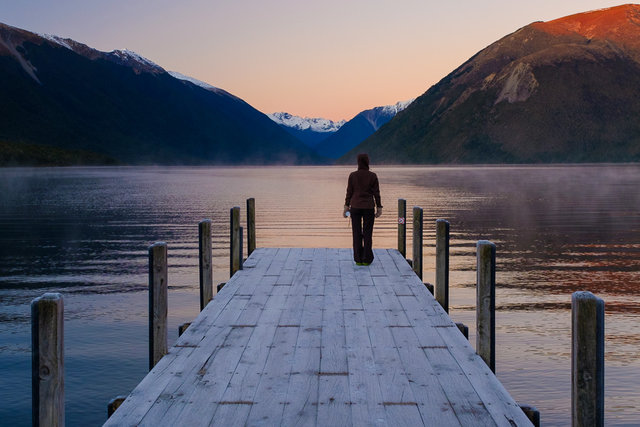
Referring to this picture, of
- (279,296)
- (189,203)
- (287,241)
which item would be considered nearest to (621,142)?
(189,203)

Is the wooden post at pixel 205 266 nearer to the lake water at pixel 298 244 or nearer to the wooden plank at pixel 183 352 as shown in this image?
the wooden plank at pixel 183 352

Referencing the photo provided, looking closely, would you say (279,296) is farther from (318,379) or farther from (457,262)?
(457,262)

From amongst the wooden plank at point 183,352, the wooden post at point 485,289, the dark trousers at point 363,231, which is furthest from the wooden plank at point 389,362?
the dark trousers at point 363,231

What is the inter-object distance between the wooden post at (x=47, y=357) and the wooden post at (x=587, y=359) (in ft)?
12.4

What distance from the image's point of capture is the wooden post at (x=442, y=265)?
10.8 m

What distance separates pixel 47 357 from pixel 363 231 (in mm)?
8150

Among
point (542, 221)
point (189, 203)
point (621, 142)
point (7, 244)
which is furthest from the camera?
point (621, 142)

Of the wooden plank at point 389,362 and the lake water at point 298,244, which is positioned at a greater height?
the wooden plank at point 389,362

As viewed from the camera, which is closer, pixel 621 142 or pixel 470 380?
pixel 470 380

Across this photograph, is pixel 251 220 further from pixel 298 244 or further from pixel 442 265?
pixel 298 244

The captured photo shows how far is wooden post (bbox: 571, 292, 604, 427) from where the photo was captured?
497 centimetres

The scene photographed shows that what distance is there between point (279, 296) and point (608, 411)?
15.0 ft

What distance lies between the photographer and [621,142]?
191125 millimetres

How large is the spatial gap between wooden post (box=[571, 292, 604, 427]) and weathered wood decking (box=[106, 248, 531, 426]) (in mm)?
474
